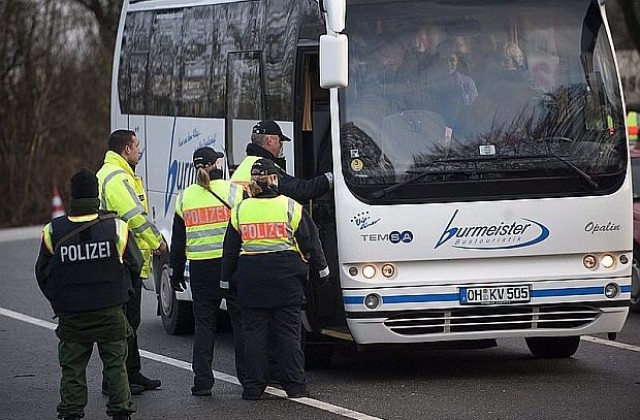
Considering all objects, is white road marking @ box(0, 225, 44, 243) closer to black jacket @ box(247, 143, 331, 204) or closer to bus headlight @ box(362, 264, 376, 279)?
black jacket @ box(247, 143, 331, 204)

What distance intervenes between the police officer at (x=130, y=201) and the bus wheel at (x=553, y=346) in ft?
10.8

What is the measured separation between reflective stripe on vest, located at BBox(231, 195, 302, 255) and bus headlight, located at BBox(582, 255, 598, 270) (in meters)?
2.10

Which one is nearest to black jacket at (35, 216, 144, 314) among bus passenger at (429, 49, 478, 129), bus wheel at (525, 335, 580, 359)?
bus passenger at (429, 49, 478, 129)

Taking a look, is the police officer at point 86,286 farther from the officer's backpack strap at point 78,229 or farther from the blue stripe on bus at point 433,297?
the blue stripe on bus at point 433,297

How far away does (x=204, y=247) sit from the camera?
10.7m

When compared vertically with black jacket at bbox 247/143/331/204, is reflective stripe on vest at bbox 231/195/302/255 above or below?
below

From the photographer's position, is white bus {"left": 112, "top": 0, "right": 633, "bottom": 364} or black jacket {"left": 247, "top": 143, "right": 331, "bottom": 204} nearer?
white bus {"left": 112, "top": 0, "right": 633, "bottom": 364}

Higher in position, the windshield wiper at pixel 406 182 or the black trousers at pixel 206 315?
the windshield wiper at pixel 406 182

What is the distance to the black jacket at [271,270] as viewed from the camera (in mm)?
10320

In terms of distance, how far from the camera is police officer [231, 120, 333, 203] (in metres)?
10.9

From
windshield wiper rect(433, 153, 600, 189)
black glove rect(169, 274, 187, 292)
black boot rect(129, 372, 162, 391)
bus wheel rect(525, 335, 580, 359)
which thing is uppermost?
windshield wiper rect(433, 153, 600, 189)

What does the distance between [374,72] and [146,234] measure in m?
2.00

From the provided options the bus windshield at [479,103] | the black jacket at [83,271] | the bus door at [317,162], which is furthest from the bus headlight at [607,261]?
the black jacket at [83,271]

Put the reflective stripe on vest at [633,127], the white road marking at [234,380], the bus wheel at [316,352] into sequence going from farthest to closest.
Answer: the reflective stripe on vest at [633,127]
the bus wheel at [316,352]
the white road marking at [234,380]
